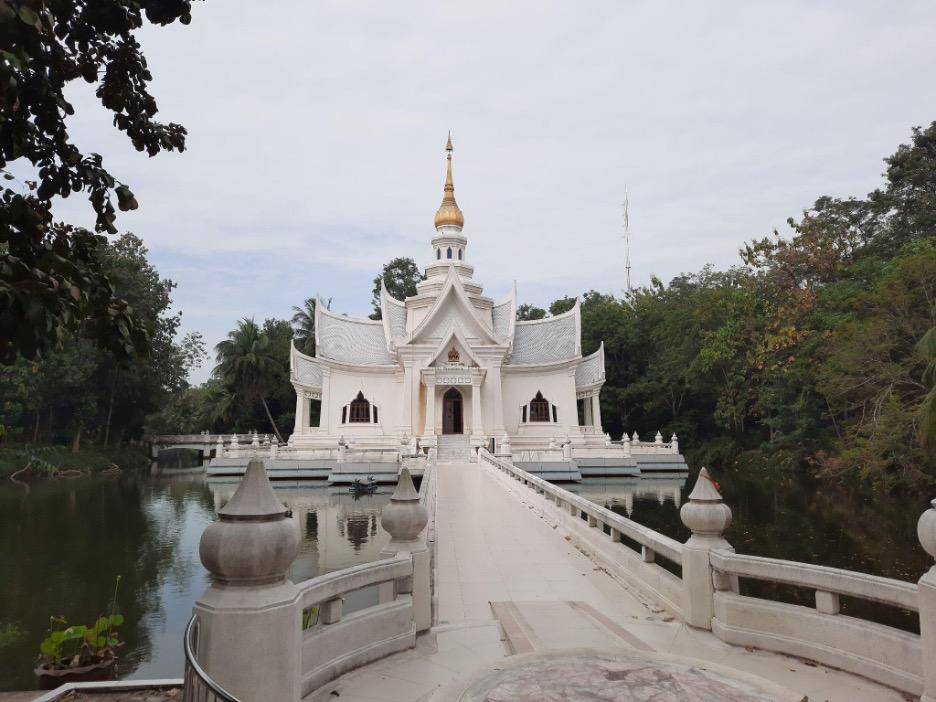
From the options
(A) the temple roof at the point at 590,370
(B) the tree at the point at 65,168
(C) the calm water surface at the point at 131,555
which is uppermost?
(A) the temple roof at the point at 590,370

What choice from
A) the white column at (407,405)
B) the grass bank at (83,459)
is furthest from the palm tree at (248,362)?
the white column at (407,405)

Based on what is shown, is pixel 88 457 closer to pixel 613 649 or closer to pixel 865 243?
pixel 613 649

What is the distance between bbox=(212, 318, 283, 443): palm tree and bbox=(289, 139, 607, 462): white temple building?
929cm

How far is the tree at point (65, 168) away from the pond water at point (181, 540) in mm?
5246

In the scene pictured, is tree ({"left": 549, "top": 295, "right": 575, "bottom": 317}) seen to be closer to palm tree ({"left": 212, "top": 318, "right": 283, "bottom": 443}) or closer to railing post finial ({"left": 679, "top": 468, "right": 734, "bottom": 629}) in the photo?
palm tree ({"left": 212, "top": 318, "right": 283, "bottom": 443})

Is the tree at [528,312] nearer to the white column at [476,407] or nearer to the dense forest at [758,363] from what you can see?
the dense forest at [758,363]

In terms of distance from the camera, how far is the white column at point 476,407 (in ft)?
98.6

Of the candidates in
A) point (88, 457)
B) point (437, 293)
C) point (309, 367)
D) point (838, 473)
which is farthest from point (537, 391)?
point (88, 457)

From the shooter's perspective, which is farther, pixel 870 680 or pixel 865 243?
pixel 865 243

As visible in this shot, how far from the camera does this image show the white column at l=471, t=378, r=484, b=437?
3005 cm

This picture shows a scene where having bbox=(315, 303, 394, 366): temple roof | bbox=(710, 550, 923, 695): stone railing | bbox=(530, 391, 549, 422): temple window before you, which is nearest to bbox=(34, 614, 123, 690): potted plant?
bbox=(710, 550, 923, 695): stone railing

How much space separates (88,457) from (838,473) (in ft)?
117

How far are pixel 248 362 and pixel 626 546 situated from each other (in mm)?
38866

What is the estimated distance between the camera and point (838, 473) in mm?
23156
